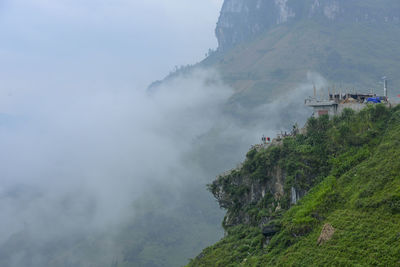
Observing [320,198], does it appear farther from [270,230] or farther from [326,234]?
[270,230]

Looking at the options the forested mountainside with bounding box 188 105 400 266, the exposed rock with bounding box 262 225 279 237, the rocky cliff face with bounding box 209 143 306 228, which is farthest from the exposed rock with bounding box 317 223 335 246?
the rocky cliff face with bounding box 209 143 306 228

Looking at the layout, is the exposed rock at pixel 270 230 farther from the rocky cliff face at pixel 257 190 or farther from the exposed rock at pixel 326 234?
the exposed rock at pixel 326 234

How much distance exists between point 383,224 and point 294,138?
19.1 meters

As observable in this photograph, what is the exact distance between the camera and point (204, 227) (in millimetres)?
187250

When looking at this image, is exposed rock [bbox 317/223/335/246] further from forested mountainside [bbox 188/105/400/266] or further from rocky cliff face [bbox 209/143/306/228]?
rocky cliff face [bbox 209/143/306/228]

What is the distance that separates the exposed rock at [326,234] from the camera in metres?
27.0

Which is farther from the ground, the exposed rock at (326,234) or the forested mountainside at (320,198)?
the forested mountainside at (320,198)

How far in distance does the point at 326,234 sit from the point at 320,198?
4.77 meters

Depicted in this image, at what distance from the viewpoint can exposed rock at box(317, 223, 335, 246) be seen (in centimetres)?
2696

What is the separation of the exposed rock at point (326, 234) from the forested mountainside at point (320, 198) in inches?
2.9

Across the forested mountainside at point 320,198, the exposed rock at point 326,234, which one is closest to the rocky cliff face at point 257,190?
the forested mountainside at point 320,198

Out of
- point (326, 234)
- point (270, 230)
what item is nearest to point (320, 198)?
point (326, 234)

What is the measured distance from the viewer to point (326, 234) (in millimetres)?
27297

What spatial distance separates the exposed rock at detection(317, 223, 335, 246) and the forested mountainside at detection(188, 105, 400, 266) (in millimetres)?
74
